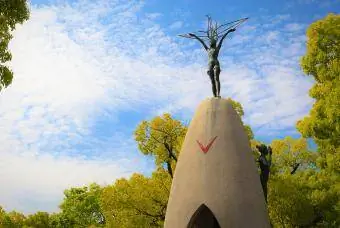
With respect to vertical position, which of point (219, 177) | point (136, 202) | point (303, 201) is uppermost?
point (303, 201)

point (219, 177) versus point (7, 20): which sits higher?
point (7, 20)

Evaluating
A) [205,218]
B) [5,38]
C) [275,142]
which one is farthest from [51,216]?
[5,38]

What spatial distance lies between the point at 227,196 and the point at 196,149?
1704mm

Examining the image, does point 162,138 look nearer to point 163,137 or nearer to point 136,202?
point 163,137

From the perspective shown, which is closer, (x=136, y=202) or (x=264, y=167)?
(x=264, y=167)

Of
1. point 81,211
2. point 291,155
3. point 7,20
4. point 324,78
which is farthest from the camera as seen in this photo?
point 81,211

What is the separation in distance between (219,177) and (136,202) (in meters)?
9.03

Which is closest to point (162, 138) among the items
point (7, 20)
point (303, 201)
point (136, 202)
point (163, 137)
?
point (163, 137)

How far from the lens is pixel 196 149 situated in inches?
485

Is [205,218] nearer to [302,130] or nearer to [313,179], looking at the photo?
[302,130]

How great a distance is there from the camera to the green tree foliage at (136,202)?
778 inches

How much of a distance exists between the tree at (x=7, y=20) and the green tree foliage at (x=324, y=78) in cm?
1020

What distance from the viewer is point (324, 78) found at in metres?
15.8

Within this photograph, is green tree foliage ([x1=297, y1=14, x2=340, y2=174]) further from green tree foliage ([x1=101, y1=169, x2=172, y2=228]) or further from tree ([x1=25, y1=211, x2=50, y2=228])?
tree ([x1=25, y1=211, x2=50, y2=228])
